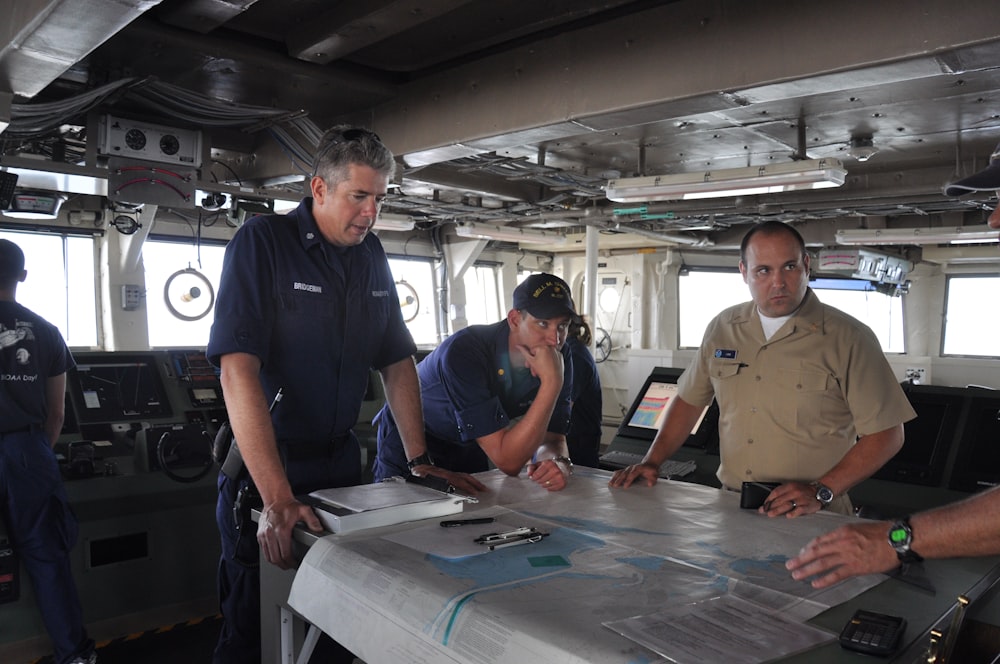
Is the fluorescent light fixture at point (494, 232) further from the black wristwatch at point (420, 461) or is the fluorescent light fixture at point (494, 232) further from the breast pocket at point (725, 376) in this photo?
the black wristwatch at point (420, 461)

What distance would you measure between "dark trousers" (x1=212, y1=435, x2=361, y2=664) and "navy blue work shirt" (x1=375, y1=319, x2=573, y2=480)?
428 mm

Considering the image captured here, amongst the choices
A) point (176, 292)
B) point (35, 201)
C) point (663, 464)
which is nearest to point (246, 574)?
point (663, 464)

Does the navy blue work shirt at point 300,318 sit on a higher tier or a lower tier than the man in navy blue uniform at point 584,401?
higher

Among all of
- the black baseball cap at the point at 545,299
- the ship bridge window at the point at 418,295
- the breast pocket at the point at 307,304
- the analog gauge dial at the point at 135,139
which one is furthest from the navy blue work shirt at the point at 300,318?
the ship bridge window at the point at 418,295

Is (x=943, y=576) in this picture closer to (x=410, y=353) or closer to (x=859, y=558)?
(x=859, y=558)

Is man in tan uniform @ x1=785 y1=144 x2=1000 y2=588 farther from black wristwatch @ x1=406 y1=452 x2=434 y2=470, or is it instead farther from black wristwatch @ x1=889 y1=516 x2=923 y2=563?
black wristwatch @ x1=406 y1=452 x2=434 y2=470

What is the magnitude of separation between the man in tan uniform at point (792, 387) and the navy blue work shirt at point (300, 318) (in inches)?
33.3

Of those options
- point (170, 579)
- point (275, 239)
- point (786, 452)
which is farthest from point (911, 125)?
point (170, 579)

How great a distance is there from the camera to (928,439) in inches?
131

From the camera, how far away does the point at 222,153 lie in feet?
19.5

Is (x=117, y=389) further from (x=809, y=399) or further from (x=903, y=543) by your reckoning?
(x=903, y=543)

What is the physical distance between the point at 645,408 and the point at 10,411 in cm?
304

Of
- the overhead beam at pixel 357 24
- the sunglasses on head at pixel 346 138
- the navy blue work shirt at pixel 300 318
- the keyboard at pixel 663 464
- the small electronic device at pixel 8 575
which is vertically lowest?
the small electronic device at pixel 8 575

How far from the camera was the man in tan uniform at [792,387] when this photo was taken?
7.06 feet
